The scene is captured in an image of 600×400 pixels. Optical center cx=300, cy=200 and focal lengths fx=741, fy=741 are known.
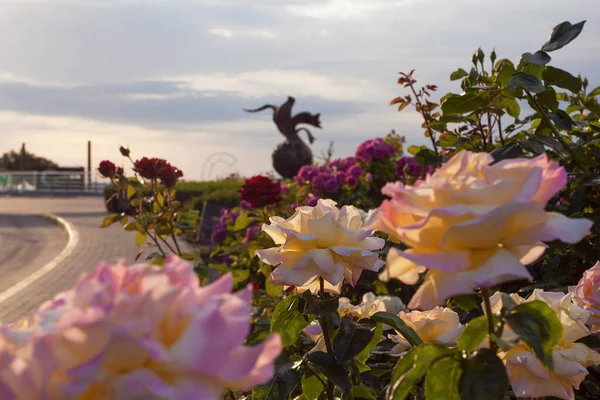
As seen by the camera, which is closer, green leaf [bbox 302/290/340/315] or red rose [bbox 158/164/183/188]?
green leaf [bbox 302/290/340/315]

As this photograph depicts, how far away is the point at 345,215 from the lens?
138 cm

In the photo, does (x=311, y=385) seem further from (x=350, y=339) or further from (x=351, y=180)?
(x=351, y=180)

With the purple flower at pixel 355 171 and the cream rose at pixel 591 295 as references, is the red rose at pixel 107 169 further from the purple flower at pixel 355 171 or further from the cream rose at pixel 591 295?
the purple flower at pixel 355 171

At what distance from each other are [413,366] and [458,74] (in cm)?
167

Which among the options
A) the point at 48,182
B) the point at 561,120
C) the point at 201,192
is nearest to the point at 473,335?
the point at 561,120

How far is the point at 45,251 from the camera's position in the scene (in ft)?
36.9

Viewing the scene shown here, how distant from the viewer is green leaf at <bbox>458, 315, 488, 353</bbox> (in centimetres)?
87

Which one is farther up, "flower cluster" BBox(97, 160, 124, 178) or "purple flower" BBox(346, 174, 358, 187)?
"flower cluster" BBox(97, 160, 124, 178)

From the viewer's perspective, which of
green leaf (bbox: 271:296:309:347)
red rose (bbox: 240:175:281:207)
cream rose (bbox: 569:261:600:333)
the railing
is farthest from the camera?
the railing

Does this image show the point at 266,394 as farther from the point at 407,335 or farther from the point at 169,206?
the point at 169,206

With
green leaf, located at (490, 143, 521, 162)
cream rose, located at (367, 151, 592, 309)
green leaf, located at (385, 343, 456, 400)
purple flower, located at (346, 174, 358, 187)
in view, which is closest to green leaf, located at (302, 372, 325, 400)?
green leaf, located at (385, 343, 456, 400)

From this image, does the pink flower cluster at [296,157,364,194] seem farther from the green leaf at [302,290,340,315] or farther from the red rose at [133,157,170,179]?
the green leaf at [302,290,340,315]

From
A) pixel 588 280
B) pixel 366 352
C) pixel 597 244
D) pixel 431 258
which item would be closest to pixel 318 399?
pixel 366 352

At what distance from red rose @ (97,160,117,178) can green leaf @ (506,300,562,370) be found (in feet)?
9.13
